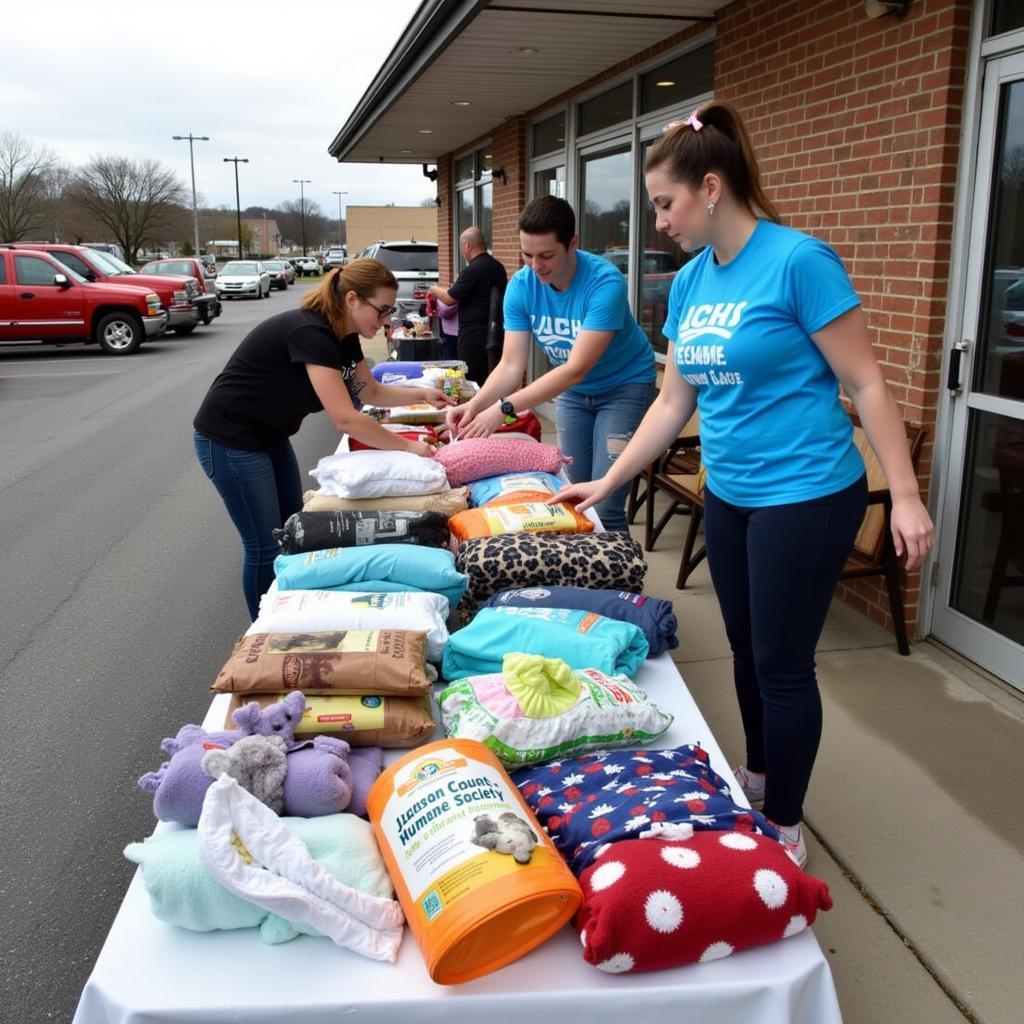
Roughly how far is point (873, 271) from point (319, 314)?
242 centimetres

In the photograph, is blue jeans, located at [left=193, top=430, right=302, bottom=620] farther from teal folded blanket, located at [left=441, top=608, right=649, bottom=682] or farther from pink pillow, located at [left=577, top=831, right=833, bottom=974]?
pink pillow, located at [left=577, top=831, right=833, bottom=974]

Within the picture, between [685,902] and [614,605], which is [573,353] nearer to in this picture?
[614,605]

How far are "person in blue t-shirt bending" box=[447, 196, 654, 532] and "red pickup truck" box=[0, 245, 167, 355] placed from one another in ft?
50.3

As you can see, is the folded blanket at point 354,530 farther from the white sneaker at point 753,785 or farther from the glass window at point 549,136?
the glass window at point 549,136

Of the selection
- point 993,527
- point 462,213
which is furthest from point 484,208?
point 993,527

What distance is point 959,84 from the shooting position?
12.5ft

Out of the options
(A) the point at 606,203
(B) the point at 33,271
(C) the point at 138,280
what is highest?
(A) the point at 606,203

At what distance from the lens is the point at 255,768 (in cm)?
190

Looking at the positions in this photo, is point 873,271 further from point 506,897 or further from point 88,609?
point 88,609

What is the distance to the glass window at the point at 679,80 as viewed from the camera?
624cm

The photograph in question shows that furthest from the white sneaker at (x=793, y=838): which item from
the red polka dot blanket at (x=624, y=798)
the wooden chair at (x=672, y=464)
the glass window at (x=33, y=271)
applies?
the glass window at (x=33, y=271)

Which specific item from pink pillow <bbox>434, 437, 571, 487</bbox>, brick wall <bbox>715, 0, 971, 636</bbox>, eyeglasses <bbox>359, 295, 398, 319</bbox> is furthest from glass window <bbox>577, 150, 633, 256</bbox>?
eyeglasses <bbox>359, 295, 398, 319</bbox>

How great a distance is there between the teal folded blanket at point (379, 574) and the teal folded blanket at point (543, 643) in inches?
11.4

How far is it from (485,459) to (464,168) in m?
11.7
